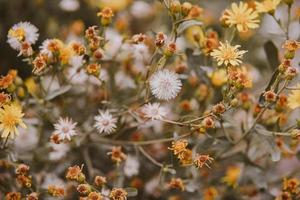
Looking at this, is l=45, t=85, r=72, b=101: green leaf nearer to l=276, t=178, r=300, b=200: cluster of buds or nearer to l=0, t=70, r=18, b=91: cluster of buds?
l=0, t=70, r=18, b=91: cluster of buds

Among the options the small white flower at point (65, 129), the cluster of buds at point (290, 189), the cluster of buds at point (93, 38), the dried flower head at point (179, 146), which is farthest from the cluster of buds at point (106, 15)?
the cluster of buds at point (290, 189)

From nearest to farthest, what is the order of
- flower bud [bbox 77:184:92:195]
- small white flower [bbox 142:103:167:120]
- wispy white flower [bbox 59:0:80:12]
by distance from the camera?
flower bud [bbox 77:184:92:195]
small white flower [bbox 142:103:167:120]
wispy white flower [bbox 59:0:80:12]

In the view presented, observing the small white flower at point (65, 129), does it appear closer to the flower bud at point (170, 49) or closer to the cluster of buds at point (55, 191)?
the cluster of buds at point (55, 191)

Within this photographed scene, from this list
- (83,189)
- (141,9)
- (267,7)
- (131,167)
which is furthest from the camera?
(141,9)

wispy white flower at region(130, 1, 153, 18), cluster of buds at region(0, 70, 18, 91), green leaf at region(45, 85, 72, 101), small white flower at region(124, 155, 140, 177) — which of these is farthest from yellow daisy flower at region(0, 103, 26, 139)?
wispy white flower at region(130, 1, 153, 18)

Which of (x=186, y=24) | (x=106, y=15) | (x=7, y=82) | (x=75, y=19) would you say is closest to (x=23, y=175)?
(x=7, y=82)

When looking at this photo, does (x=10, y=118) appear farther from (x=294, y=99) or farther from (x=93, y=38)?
(x=294, y=99)
